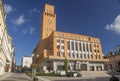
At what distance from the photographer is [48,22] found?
73.1 metres

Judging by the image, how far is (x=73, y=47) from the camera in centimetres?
6444

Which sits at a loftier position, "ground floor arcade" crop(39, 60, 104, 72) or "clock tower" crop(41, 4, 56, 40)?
"clock tower" crop(41, 4, 56, 40)

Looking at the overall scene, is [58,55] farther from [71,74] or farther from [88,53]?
[71,74]

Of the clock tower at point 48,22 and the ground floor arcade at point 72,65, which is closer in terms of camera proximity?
the ground floor arcade at point 72,65

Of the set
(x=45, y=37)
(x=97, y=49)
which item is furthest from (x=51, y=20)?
(x=97, y=49)

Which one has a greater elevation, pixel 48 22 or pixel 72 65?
pixel 48 22

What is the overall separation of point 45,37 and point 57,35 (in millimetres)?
9441

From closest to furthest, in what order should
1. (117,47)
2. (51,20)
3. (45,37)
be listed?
(45,37), (51,20), (117,47)

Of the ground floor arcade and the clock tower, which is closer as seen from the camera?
the ground floor arcade

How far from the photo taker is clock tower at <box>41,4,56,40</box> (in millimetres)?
70000

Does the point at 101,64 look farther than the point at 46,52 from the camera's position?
Yes

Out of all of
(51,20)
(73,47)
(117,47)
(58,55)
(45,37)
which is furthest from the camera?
(117,47)

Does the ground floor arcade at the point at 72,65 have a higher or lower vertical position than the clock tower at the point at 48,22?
lower

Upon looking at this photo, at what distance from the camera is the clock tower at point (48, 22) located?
7000 cm
